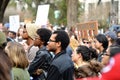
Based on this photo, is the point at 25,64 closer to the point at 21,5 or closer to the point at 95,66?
the point at 95,66

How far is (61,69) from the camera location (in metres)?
5.38

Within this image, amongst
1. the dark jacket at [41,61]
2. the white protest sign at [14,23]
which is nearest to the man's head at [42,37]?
the dark jacket at [41,61]

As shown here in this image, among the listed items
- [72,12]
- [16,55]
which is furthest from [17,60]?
[72,12]

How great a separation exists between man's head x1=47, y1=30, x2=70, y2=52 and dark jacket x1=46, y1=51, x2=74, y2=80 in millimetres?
239

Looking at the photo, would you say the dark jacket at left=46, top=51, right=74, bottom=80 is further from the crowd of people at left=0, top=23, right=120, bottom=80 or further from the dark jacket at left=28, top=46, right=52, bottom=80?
the dark jacket at left=28, top=46, right=52, bottom=80

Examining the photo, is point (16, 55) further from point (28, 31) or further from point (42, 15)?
point (42, 15)

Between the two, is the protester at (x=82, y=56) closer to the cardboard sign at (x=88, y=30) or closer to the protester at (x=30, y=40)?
the protester at (x=30, y=40)

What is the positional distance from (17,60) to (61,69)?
29.6 inches

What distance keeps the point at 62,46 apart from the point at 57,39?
14 centimetres

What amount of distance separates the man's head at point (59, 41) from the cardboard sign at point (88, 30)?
544 centimetres

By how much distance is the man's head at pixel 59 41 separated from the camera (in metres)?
5.75

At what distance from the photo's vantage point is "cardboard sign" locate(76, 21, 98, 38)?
11.3 m

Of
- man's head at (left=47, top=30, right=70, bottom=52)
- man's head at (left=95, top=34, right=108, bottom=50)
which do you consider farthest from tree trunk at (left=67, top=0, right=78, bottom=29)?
man's head at (left=47, top=30, right=70, bottom=52)

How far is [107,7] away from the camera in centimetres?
5619
